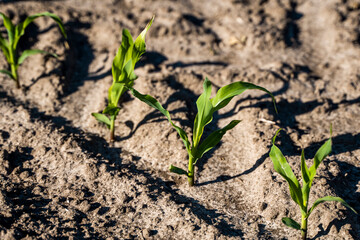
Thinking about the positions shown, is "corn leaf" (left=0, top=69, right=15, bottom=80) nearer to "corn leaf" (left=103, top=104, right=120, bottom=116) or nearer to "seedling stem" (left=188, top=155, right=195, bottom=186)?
"corn leaf" (left=103, top=104, right=120, bottom=116)

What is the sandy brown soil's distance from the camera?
2.23m

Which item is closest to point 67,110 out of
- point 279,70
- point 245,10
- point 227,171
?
point 227,171

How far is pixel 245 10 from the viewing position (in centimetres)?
436

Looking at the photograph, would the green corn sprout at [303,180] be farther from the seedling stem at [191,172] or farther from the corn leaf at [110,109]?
the corn leaf at [110,109]

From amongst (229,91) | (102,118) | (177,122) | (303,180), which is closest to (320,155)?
(303,180)

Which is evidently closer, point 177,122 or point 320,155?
point 320,155

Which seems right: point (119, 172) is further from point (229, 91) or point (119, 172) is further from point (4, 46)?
point (4, 46)

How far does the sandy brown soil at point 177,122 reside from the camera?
2.23 metres

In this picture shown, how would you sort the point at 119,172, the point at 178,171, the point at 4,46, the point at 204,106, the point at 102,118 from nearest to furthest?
the point at 204,106
the point at 178,171
the point at 119,172
the point at 102,118
the point at 4,46

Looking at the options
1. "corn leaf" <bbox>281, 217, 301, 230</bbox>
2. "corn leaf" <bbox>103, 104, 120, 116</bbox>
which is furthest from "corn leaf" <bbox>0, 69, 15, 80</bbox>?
"corn leaf" <bbox>281, 217, 301, 230</bbox>

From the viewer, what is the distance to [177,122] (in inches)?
113

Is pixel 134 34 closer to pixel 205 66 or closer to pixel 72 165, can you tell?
pixel 205 66

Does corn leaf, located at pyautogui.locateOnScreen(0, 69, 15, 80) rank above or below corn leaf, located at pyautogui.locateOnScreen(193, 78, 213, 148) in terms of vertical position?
below

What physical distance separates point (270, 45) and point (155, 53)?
1.19 m
